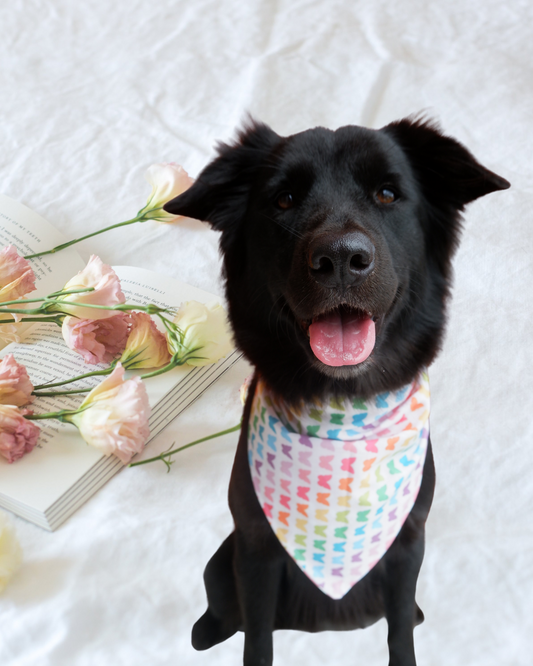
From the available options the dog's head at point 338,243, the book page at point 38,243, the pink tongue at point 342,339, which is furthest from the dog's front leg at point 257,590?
the book page at point 38,243

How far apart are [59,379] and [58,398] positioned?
0.17ft

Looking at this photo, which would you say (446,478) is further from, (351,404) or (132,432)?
(132,432)

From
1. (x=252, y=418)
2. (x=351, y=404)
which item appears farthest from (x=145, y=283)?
(x=351, y=404)

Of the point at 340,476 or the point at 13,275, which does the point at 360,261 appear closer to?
the point at 340,476

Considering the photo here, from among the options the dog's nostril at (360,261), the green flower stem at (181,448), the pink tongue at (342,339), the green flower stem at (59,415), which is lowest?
the green flower stem at (181,448)


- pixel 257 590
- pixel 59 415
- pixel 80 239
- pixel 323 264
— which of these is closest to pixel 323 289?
pixel 323 264

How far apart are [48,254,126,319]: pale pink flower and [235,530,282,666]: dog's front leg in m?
0.57

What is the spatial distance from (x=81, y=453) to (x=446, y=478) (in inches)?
30.6

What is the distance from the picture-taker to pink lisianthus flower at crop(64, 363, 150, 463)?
1517 millimetres

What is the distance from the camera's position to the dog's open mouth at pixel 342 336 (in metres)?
1.14

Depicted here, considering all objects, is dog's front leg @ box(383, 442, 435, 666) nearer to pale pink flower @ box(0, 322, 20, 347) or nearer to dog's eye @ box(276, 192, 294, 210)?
dog's eye @ box(276, 192, 294, 210)

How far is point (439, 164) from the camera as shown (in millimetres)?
1256

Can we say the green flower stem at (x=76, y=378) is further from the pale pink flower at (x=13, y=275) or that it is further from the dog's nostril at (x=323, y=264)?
the dog's nostril at (x=323, y=264)

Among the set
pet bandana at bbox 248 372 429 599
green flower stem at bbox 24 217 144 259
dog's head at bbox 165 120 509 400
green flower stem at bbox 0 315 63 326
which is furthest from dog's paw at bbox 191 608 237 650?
green flower stem at bbox 24 217 144 259
